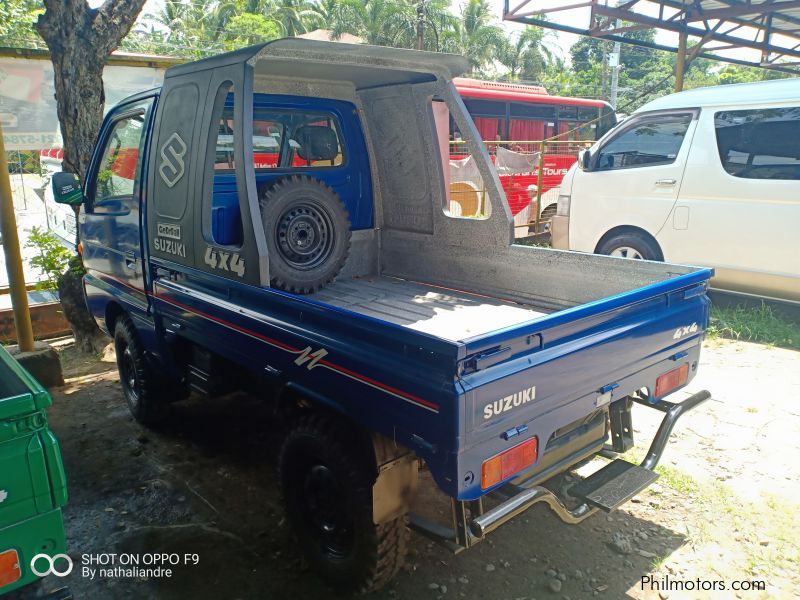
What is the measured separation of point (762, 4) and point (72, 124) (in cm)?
1004

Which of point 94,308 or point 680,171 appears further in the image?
point 680,171

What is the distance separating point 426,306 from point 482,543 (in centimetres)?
137

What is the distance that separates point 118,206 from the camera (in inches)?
172

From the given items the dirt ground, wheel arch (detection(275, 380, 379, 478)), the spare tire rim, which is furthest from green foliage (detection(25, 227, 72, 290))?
wheel arch (detection(275, 380, 379, 478))

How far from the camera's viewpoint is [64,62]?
5887mm

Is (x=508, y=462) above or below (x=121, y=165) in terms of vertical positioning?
below

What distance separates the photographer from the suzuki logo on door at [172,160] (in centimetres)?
361

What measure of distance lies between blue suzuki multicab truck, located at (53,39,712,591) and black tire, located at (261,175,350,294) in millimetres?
12

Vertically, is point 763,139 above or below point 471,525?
above

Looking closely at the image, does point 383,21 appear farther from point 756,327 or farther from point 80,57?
point 756,327

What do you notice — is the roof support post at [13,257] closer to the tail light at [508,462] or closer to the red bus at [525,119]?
the tail light at [508,462]

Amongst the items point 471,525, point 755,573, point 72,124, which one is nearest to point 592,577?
point 755,573

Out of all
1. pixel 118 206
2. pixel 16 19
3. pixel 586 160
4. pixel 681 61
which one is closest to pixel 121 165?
pixel 118 206

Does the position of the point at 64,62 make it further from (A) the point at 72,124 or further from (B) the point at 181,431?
(B) the point at 181,431
